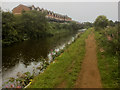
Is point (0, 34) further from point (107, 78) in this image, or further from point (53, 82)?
point (107, 78)

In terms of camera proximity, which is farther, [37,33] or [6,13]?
[37,33]

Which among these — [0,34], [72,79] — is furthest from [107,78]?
[0,34]

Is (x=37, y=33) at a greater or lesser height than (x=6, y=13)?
lesser

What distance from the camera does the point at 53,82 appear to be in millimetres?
5324

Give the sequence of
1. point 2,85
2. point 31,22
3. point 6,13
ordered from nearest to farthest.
A: point 2,85, point 6,13, point 31,22

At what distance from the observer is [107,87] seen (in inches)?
187

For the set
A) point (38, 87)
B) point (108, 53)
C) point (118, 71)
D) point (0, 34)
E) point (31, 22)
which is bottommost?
point (38, 87)

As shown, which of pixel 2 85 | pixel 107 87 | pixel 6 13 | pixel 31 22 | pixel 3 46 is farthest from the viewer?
pixel 31 22

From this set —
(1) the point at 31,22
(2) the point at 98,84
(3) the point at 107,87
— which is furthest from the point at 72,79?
(1) the point at 31,22

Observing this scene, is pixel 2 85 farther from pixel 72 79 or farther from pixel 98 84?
pixel 98 84

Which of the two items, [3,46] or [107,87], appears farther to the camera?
[3,46]

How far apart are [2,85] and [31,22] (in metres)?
22.8

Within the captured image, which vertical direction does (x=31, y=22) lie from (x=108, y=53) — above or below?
above

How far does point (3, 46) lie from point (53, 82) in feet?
48.1
